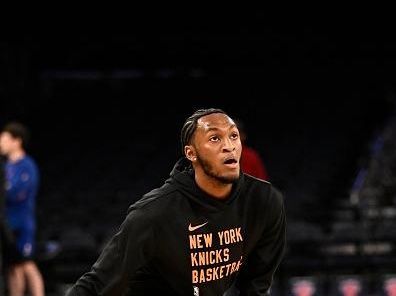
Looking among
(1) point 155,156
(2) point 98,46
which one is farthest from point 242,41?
(1) point 155,156

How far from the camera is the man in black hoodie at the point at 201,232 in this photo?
3.09 metres

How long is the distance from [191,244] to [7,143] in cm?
399

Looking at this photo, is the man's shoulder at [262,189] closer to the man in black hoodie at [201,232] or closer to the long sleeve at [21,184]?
the man in black hoodie at [201,232]

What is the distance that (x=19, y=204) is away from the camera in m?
7.17

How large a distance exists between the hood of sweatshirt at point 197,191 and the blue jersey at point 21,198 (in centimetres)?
387

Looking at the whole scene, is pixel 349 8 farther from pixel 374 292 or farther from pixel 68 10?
pixel 374 292

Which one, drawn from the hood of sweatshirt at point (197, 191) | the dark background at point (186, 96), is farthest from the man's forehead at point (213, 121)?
the dark background at point (186, 96)

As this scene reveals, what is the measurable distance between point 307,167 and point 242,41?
513 centimetres

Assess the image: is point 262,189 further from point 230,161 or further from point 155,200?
point 155,200

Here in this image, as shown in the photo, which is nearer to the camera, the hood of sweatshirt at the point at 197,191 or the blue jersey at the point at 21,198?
the hood of sweatshirt at the point at 197,191

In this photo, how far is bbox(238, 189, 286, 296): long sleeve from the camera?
335cm

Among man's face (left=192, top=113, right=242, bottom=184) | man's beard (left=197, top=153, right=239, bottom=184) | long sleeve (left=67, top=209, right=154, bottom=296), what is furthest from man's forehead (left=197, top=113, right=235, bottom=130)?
long sleeve (left=67, top=209, right=154, bottom=296)

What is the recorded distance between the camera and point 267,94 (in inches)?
687

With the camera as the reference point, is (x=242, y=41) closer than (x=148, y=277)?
No
